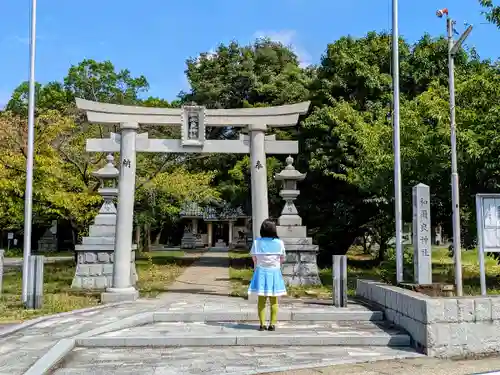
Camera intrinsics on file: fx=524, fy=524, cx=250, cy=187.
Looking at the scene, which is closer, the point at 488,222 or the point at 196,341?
the point at 196,341

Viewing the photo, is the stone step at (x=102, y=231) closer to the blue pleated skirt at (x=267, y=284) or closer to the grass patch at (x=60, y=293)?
the grass patch at (x=60, y=293)

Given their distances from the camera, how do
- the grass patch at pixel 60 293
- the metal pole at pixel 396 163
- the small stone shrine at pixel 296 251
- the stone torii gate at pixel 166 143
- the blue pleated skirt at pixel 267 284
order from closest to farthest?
the blue pleated skirt at pixel 267 284, the grass patch at pixel 60 293, the metal pole at pixel 396 163, the stone torii gate at pixel 166 143, the small stone shrine at pixel 296 251

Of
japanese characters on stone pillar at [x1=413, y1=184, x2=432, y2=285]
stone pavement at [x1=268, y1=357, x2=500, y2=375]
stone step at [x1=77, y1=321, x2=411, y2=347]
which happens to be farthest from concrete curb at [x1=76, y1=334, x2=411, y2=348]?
japanese characters on stone pillar at [x1=413, y1=184, x2=432, y2=285]

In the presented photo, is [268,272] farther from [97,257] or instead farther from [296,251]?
[97,257]

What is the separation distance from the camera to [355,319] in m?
9.26

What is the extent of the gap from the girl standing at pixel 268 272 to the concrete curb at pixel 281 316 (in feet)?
3.27

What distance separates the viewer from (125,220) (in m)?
12.3

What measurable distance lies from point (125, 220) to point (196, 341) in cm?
521

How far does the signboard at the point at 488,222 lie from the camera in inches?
342

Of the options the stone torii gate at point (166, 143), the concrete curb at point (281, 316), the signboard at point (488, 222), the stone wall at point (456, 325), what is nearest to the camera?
the stone wall at point (456, 325)

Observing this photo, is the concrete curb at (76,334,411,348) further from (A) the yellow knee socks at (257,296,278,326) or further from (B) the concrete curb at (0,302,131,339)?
(B) the concrete curb at (0,302,131,339)

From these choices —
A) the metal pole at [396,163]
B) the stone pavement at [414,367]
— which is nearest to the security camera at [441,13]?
the metal pole at [396,163]

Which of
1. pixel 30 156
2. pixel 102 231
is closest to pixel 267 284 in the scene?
pixel 30 156

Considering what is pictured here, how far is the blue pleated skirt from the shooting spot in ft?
26.4
